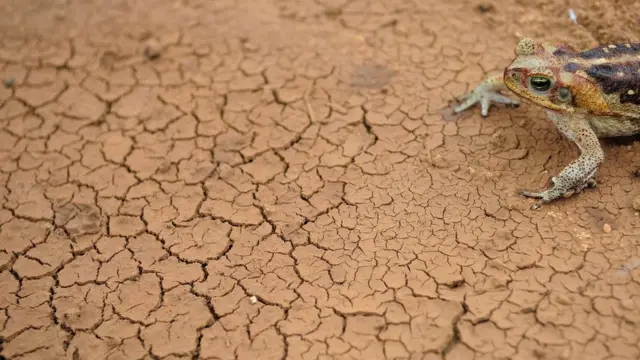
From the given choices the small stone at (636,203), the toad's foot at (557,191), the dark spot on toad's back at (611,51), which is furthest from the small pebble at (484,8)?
the small stone at (636,203)

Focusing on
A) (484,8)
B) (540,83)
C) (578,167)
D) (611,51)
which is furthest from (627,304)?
(484,8)

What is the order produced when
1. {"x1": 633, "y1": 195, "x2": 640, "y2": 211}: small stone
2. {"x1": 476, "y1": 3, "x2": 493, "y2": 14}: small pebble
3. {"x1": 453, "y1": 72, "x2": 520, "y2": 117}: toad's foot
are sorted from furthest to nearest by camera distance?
1. {"x1": 476, "y1": 3, "x2": 493, "y2": 14}: small pebble
2. {"x1": 453, "y1": 72, "x2": 520, "y2": 117}: toad's foot
3. {"x1": 633, "y1": 195, "x2": 640, "y2": 211}: small stone

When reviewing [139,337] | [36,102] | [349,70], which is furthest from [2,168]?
[349,70]

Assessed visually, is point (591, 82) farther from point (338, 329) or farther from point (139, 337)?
point (139, 337)

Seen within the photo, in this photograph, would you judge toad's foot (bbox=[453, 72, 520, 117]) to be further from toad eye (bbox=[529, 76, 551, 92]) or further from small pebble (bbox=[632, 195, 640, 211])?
small pebble (bbox=[632, 195, 640, 211])

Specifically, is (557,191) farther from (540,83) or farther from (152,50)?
(152,50)

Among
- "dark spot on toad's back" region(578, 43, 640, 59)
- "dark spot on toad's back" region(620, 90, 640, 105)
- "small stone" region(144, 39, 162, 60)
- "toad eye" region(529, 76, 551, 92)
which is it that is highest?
"dark spot on toad's back" region(578, 43, 640, 59)

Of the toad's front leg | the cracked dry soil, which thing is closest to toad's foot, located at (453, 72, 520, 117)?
the cracked dry soil
